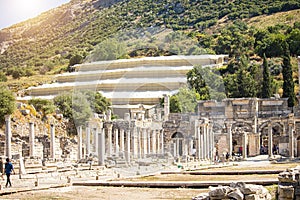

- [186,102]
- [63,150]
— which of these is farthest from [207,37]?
[63,150]

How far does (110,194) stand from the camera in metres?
21.4

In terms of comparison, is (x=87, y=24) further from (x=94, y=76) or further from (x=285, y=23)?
(x=94, y=76)

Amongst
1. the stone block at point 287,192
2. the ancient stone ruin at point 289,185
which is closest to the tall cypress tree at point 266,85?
the ancient stone ruin at point 289,185

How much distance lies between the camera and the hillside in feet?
396

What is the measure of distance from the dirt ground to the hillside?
2817 inches

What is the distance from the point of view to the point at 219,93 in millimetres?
75500

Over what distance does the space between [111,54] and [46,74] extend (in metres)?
27.3

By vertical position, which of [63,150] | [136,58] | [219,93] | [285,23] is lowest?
[63,150]

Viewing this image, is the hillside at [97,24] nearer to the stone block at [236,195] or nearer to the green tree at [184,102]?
the green tree at [184,102]

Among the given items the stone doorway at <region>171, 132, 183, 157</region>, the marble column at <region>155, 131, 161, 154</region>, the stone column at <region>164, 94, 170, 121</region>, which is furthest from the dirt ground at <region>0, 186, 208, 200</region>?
the stone column at <region>164, 94, 170, 121</region>

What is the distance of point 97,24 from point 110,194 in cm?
11888

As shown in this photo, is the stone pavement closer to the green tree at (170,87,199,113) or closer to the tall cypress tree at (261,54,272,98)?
the green tree at (170,87,199,113)

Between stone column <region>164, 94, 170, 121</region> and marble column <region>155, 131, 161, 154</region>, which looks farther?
stone column <region>164, 94, 170, 121</region>

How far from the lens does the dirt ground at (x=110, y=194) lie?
20156 millimetres
